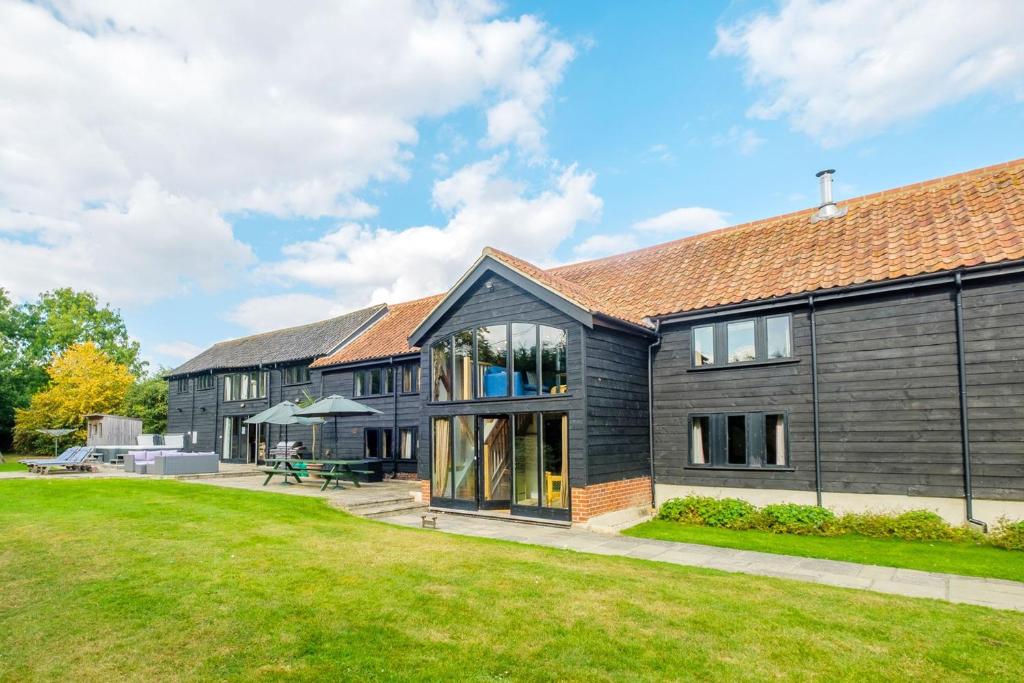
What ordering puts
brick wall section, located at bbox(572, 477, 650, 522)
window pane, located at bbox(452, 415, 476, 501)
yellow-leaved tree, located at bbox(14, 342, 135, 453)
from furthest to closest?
yellow-leaved tree, located at bbox(14, 342, 135, 453)
window pane, located at bbox(452, 415, 476, 501)
brick wall section, located at bbox(572, 477, 650, 522)

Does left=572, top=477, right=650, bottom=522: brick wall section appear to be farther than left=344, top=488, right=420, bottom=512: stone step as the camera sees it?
No

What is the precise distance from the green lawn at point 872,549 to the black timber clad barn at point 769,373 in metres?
1.06

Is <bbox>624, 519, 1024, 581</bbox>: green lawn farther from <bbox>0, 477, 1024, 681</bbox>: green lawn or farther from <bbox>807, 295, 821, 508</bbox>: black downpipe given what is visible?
<bbox>0, 477, 1024, 681</bbox>: green lawn

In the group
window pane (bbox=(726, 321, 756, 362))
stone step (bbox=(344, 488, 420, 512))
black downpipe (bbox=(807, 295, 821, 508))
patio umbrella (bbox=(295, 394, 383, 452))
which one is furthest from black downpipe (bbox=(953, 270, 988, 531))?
patio umbrella (bbox=(295, 394, 383, 452))

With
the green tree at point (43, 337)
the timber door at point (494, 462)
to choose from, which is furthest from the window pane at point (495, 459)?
the green tree at point (43, 337)

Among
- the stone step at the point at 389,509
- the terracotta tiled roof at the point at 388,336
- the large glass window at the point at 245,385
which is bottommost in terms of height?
the stone step at the point at 389,509

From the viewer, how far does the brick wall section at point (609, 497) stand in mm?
11227

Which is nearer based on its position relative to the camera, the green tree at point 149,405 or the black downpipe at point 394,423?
the black downpipe at point 394,423

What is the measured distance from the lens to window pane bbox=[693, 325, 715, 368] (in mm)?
13016

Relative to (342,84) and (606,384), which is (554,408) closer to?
(606,384)

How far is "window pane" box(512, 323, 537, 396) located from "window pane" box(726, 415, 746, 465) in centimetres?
Answer: 449

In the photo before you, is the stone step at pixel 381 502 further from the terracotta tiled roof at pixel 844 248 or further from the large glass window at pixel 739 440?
the large glass window at pixel 739 440

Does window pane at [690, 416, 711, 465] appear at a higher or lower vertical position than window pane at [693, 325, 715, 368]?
lower

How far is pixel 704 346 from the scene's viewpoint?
43.1 ft
